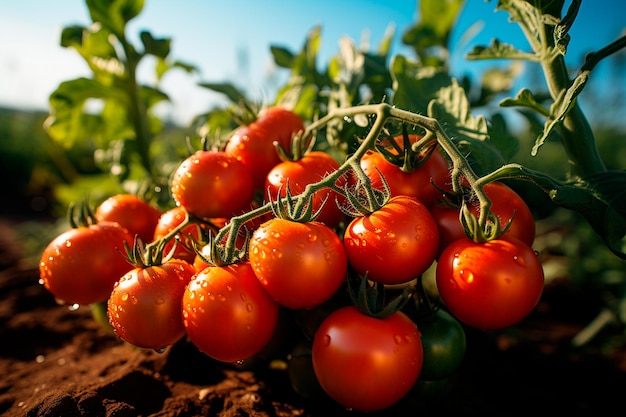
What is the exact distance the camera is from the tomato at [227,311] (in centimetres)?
90

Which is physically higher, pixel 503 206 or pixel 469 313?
pixel 503 206

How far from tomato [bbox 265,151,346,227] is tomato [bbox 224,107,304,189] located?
5.5 inches

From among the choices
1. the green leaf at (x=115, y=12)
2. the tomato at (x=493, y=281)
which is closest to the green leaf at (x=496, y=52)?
the tomato at (x=493, y=281)

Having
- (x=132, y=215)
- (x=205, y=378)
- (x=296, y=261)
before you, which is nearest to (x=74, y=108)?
(x=132, y=215)

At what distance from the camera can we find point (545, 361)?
1.76 meters

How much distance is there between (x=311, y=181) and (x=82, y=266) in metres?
0.59

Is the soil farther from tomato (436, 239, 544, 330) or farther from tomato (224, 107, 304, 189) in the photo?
tomato (224, 107, 304, 189)

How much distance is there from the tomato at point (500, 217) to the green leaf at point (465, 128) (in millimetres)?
146

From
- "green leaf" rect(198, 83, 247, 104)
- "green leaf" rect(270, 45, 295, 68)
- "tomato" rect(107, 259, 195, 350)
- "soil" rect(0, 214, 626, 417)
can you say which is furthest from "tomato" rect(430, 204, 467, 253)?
"green leaf" rect(270, 45, 295, 68)

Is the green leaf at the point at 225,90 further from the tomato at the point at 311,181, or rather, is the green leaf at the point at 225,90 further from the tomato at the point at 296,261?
the tomato at the point at 296,261

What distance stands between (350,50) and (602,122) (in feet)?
42.5

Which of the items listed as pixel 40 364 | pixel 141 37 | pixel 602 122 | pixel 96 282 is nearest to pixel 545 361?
pixel 96 282

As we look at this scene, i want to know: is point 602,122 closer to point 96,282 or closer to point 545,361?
point 545,361

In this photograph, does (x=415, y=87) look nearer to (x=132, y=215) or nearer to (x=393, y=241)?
(x=393, y=241)
